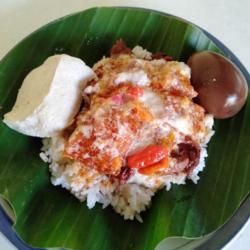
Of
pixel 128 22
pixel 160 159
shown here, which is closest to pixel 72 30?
pixel 128 22

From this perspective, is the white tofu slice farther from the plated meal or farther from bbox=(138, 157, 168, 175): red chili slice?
bbox=(138, 157, 168, 175): red chili slice

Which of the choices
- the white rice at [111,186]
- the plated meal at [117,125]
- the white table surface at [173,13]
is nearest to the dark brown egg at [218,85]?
the plated meal at [117,125]

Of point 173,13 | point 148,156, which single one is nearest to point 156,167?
point 148,156

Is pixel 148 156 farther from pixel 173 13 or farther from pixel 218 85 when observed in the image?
pixel 173 13

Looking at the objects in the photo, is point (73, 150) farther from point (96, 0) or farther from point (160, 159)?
point (96, 0)

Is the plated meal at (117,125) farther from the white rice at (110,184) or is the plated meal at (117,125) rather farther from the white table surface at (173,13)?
the white table surface at (173,13)

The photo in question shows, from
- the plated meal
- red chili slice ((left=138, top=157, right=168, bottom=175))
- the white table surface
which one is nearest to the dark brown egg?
the plated meal
